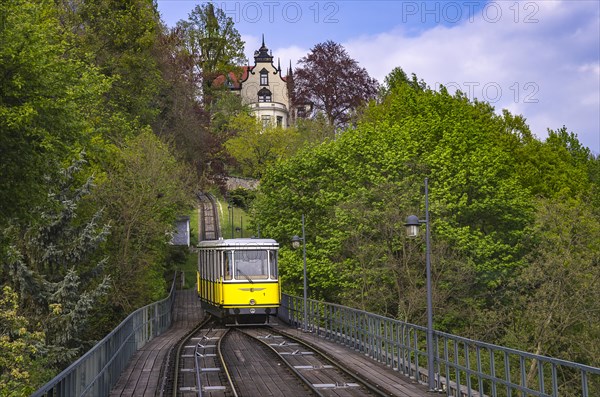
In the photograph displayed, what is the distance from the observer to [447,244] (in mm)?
41844

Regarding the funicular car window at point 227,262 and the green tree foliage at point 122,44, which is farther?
the green tree foliage at point 122,44

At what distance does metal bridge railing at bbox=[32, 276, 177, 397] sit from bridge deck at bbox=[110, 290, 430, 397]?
0.92 ft

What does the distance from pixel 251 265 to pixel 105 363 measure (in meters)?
18.6

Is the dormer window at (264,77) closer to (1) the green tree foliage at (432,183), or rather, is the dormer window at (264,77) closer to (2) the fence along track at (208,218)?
(2) the fence along track at (208,218)

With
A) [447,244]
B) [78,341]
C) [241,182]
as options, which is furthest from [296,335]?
[241,182]

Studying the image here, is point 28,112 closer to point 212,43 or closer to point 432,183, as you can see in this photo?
point 432,183

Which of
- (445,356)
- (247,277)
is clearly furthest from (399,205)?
(445,356)

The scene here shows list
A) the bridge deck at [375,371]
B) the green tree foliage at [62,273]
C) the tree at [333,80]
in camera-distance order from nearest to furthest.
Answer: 1. the bridge deck at [375,371]
2. the green tree foliage at [62,273]
3. the tree at [333,80]

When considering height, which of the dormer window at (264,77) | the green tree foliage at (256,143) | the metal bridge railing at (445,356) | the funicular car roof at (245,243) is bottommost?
the metal bridge railing at (445,356)

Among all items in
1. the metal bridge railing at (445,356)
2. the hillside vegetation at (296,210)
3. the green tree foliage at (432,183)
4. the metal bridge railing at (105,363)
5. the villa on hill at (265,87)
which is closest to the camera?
the metal bridge railing at (105,363)

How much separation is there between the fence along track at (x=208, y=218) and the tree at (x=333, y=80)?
1418 centimetres

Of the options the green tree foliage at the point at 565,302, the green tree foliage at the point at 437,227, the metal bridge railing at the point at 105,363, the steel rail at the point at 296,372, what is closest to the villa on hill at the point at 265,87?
the green tree foliage at the point at 437,227

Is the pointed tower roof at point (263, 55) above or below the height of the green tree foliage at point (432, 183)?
above

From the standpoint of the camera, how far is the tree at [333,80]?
278 feet
